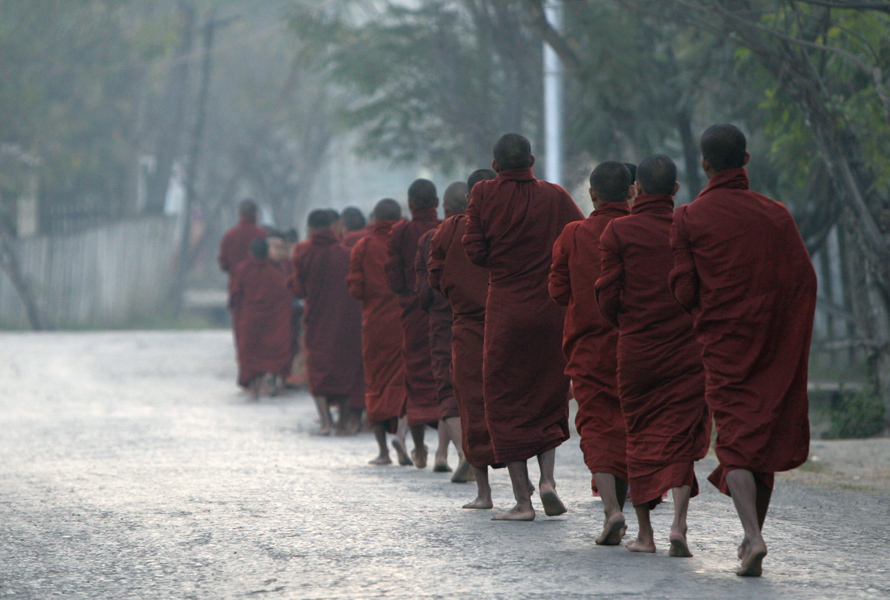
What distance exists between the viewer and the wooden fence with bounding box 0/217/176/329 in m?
25.0

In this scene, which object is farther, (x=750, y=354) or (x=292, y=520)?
(x=292, y=520)

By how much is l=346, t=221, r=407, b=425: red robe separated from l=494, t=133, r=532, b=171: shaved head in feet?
9.25

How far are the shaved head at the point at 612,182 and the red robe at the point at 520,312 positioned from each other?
0.57 metres

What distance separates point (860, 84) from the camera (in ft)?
37.8

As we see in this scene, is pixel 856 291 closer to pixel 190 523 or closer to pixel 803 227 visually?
pixel 803 227

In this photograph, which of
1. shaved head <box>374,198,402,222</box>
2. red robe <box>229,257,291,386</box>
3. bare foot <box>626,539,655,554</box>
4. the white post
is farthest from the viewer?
the white post

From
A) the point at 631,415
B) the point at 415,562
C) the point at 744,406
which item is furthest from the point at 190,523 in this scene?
the point at 744,406

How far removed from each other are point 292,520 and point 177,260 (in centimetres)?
2491

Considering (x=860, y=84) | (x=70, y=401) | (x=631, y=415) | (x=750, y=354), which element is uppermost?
(x=860, y=84)

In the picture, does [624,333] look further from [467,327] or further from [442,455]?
[442,455]

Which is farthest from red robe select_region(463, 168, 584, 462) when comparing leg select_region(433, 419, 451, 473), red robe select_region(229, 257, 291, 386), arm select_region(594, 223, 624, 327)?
red robe select_region(229, 257, 291, 386)

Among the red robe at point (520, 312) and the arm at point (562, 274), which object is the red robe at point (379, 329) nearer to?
the red robe at point (520, 312)

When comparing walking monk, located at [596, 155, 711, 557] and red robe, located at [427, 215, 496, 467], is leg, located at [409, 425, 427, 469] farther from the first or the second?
walking monk, located at [596, 155, 711, 557]

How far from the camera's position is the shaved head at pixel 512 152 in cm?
653
